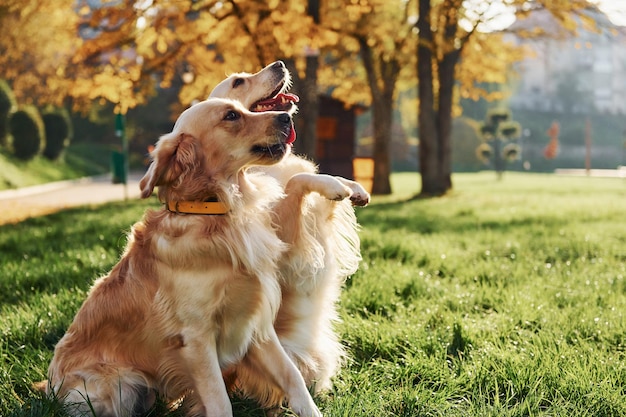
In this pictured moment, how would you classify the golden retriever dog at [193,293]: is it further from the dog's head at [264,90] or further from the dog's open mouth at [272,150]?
the dog's head at [264,90]

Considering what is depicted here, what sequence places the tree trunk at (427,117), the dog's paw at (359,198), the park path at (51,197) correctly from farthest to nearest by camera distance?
the tree trunk at (427,117)
the park path at (51,197)
the dog's paw at (359,198)

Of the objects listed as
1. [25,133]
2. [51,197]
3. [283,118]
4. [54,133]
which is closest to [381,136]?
[51,197]

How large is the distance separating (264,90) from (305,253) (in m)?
0.91

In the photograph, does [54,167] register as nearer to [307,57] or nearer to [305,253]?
[307,57]

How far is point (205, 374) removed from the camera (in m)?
2.50

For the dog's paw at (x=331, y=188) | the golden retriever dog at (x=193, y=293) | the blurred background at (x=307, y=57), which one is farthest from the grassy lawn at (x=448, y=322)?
the blurred background at (x=307, y=57)

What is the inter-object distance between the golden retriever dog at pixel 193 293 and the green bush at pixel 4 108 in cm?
2315

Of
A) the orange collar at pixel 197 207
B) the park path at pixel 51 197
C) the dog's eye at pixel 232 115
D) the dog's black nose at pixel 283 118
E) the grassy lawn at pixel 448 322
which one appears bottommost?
the park path at pixel 51 197

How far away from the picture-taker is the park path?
516 inches

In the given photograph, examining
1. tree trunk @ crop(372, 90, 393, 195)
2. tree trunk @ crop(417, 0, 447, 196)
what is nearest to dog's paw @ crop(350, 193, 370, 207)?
tree trunk @ crop(417, 0, 447, 196)

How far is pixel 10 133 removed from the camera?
22875 millimetres

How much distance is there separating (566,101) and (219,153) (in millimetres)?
96796

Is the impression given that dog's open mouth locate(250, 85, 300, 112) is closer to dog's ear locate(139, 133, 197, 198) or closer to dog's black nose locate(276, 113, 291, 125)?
dog's black nose locate(276, 113, 291, 125)

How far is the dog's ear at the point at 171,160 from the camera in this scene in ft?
8.61
